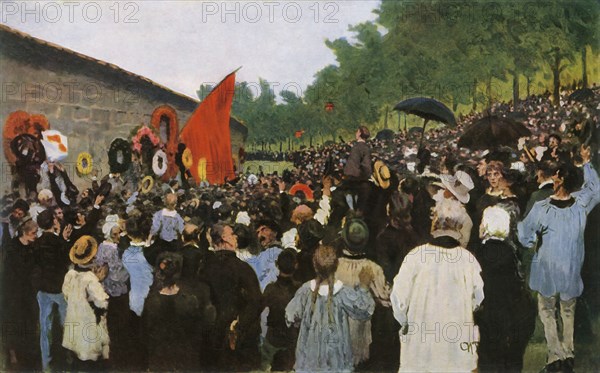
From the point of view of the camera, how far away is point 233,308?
8.31 m

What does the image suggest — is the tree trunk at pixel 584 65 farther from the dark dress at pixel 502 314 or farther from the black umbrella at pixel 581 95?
the dark dress at pixel 502 314

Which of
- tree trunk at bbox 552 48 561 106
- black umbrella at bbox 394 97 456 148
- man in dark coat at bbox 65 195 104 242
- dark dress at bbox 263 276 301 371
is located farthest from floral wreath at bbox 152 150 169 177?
tree trunk at bbox 552 48 561 106

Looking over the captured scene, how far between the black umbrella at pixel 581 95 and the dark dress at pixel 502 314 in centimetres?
177

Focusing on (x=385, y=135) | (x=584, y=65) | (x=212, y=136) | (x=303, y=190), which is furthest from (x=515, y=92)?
(x=212, y=136)

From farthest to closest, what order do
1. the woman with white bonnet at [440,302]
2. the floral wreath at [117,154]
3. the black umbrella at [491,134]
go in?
the floral wreath at [117,154]
the black umbrella at [491,134]
the woman with white bonnet at [440,302]

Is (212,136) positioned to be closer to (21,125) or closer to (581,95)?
(21,125)

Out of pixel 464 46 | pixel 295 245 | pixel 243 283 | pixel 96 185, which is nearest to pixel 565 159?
pixel 464 46

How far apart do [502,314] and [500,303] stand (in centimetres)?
12

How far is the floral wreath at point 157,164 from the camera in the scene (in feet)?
29.9

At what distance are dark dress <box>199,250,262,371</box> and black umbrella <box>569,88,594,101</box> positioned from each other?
3.96 meters

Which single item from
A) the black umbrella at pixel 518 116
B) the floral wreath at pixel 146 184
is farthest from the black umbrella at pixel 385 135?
the floral wreath at pixel 146 184

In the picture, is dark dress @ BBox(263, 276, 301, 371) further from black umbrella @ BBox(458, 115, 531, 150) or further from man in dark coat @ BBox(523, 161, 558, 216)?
man in dark coat @ BBox(523, 161, 558, 216)

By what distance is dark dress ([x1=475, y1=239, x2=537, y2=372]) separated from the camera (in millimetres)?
8484

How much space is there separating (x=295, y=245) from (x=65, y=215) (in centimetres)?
261
